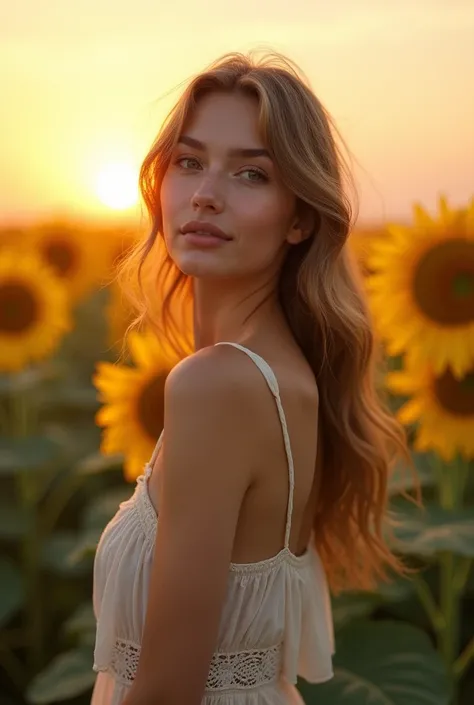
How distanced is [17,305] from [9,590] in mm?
1677

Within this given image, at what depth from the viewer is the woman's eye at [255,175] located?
1547mm

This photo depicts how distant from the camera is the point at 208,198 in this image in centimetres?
150

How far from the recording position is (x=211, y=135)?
1553mm

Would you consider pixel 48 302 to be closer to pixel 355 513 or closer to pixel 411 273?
pixel 411 273

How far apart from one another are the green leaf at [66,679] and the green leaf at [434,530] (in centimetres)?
87

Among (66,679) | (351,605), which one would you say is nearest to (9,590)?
(66,679)

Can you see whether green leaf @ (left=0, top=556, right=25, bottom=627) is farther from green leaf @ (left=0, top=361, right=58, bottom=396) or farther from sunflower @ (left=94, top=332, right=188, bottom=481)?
green leaf @ (left=0, top=361, right=58, bottom=396)

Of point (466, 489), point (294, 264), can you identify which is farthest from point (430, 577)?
point (294, 264)

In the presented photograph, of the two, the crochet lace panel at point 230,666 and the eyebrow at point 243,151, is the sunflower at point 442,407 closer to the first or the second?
the crochet lace panel at point 230,666

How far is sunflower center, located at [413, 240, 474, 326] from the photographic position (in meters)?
2.61

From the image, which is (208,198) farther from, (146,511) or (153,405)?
(153,405)

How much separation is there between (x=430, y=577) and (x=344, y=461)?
140cm

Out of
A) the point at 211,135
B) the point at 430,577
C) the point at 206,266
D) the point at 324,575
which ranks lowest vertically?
the point at 430,577

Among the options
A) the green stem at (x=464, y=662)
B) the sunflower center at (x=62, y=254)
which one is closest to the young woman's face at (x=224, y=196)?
the green stem at (x=464, y=662)
